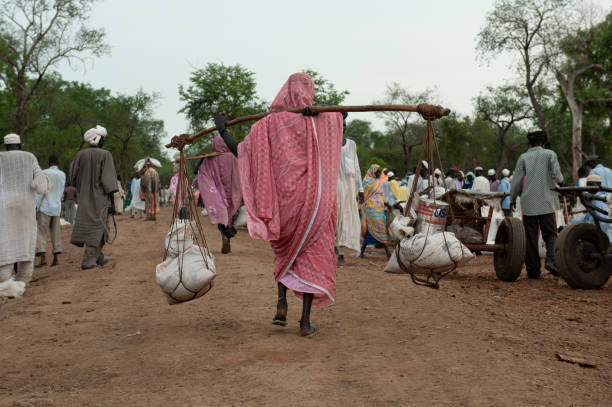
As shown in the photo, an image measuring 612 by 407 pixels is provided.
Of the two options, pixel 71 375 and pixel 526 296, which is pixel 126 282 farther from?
pixel 526 296

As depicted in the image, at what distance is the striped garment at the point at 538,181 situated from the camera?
337 inches

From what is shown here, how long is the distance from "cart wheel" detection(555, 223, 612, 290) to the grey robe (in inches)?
255

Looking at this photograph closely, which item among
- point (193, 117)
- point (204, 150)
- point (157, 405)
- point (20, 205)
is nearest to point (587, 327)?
point (157, 405)

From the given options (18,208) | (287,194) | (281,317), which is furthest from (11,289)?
(287,194)

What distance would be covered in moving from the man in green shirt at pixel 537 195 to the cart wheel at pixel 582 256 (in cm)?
93

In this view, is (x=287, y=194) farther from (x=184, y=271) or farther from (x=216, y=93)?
(x=216, y=93)

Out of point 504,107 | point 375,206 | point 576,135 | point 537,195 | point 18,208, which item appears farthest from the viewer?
point 504,107

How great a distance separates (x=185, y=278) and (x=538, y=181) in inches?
227

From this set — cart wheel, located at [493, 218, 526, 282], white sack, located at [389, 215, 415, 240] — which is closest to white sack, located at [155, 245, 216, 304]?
white sack, located at [389, 215, 415, 240]

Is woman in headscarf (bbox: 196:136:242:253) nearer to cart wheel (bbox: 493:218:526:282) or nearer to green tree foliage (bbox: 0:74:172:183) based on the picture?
cart wheel (bbox: 493:218:526:282)

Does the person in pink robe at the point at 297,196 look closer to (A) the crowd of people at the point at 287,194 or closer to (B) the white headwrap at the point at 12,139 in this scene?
(A) the crowd of people at the point at 287,194

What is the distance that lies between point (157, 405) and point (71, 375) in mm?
1063

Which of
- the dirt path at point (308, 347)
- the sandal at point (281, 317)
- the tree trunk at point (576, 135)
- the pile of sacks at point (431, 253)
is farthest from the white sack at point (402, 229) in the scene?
the tree trunk at point (576, 135)

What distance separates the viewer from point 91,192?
9.49 m
